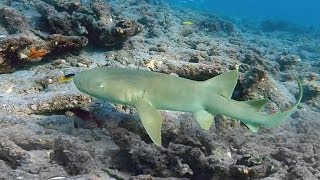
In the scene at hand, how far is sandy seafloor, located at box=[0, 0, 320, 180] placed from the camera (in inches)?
154

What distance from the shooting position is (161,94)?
4.23 metres

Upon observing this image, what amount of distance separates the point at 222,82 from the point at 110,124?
1601 mm

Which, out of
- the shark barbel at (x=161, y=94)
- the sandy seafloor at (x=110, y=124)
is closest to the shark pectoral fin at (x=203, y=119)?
the shark barbel at (x=161, y=94)

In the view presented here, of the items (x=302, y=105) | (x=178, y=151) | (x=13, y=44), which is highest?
(x=13, y=44)

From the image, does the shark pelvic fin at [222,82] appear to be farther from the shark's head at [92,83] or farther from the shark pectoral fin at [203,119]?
the shark's head at [92,83]

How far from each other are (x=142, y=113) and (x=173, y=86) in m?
0.54

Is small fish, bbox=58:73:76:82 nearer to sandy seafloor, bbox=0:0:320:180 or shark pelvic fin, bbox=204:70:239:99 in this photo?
sandy seafloor, bbox=0:0:320:180

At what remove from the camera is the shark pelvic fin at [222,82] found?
4488mm

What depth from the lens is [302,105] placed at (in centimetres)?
809

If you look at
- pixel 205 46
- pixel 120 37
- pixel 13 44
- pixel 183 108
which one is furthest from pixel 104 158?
pixel 205 46

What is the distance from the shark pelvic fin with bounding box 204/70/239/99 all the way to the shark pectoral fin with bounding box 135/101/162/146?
2.84 feet

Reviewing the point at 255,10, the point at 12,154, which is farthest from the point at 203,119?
the point at 255,10

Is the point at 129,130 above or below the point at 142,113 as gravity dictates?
below

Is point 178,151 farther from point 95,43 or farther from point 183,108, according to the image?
point 95,43
